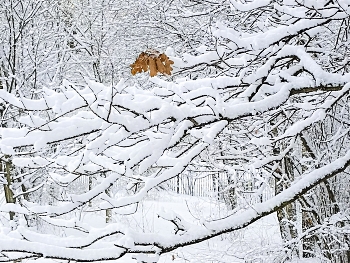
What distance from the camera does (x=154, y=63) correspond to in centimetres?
241

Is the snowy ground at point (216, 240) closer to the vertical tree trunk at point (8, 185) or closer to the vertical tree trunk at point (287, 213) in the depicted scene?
the vertical tree trunk at point (287, 213)

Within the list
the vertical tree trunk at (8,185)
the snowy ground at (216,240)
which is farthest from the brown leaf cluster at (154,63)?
the vertical tree trunk at (8,185)

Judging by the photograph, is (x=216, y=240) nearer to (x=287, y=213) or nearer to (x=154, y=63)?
(x=287, y=213)

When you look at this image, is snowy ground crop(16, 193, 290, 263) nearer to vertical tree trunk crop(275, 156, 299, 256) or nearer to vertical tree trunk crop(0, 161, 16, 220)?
vertical tree trunk crop(275, 156, 299, 256)

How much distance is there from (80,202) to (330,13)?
5.58 feet

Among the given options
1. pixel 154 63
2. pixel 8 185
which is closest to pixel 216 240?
pixel 8 185

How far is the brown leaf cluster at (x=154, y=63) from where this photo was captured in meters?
2.39

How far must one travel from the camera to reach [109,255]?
2.35 meters

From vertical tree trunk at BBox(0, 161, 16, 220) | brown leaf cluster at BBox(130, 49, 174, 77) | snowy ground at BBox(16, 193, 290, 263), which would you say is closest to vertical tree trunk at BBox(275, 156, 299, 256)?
snowy ground at BBox(16, 193, 290, 263)

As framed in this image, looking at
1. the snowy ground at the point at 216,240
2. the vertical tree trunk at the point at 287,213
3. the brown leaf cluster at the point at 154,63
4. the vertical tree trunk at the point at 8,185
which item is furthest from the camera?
the vertical tree trunk at the point at 8,185

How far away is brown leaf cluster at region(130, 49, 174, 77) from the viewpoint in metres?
2.39

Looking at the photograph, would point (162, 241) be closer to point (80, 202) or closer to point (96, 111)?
point (80, 202)

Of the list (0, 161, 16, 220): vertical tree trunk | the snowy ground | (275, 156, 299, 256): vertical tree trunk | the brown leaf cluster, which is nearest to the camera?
the brown leaf cluster

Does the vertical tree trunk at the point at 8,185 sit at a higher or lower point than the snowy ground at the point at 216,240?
higher
